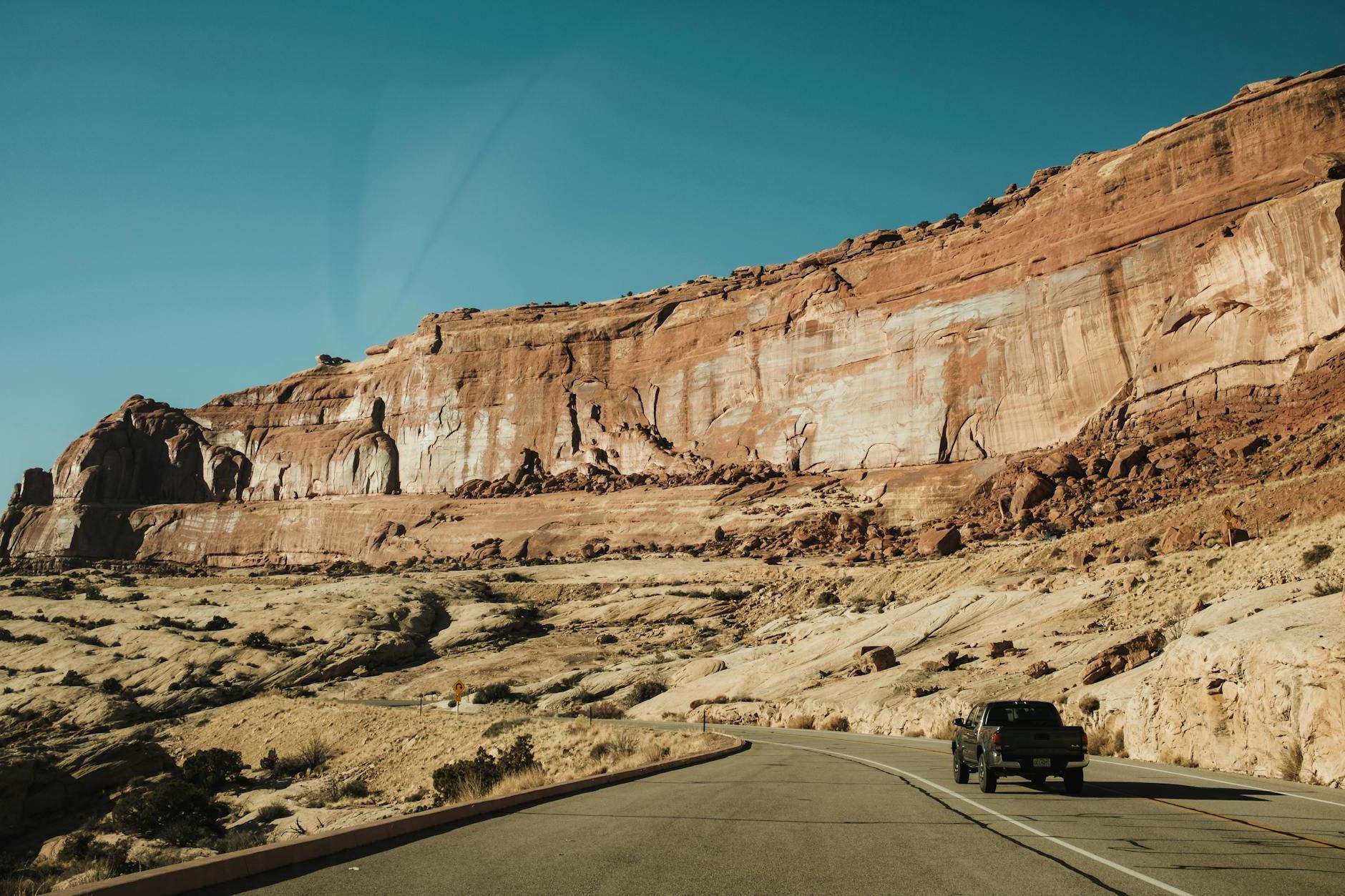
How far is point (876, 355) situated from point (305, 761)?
52.6 m

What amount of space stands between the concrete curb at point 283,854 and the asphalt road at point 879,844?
0.23 m

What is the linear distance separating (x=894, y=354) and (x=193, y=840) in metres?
58.7

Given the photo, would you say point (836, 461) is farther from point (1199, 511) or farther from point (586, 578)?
point (1199, 511)

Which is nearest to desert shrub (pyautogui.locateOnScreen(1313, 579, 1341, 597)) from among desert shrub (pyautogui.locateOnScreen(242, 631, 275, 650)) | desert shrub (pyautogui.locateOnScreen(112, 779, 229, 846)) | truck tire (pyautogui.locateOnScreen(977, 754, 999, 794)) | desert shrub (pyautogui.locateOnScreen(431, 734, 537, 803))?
truck tire (pyautogui.locateOnScreen(977, 754, 999, 794))

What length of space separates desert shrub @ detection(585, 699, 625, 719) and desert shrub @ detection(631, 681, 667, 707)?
1404 mm

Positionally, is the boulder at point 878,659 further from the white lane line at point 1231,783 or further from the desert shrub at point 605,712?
the white lane line at point 1231,783

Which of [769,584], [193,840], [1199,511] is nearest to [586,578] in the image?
[769,584]

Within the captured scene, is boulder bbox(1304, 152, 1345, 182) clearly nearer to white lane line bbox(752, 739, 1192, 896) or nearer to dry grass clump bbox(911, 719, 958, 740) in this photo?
dry grass clump bbox(911, 719, 958, 740)

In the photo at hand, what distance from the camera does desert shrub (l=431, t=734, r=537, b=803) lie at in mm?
15555

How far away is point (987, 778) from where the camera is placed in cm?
1348

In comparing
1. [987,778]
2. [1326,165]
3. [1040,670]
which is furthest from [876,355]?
[987,778]

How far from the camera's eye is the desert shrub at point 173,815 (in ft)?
73.7

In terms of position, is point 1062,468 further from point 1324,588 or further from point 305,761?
point 305,761

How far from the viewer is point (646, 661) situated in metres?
46.4
